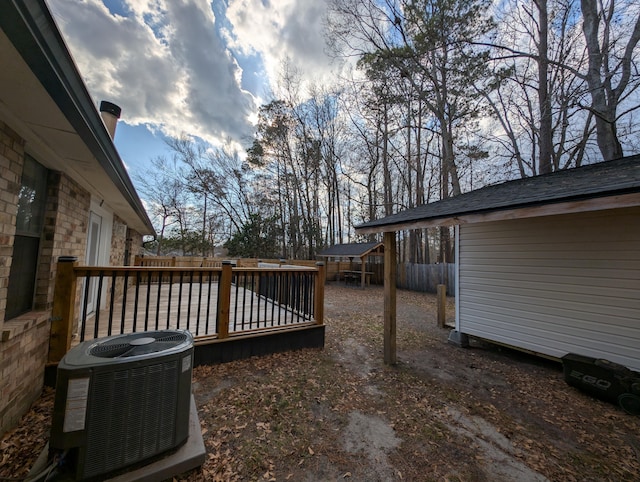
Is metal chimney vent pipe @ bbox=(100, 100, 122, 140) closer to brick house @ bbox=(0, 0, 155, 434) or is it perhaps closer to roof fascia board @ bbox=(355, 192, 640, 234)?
brick house @ bbox=(0, 0, 155, 434)

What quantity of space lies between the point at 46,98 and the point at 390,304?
4.17m

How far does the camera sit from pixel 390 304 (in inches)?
158

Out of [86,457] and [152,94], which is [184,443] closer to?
[86,457]

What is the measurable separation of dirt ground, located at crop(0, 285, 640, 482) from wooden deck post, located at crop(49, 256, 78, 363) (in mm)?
440

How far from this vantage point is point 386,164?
53.8 ft

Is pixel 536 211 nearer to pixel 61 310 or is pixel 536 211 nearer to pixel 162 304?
pixel 61 310

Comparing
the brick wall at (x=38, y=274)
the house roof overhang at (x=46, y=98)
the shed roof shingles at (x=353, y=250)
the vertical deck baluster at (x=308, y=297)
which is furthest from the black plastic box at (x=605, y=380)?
the shed roof shingles at (x=353, y=250)

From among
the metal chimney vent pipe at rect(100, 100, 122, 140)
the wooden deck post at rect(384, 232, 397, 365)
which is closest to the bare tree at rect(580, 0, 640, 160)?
the wooden deck post at rect(384, 232, 397, 365)

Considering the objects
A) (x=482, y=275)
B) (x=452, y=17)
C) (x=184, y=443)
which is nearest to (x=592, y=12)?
(x=452, y=17)

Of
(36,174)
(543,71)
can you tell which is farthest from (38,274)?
(543,71)

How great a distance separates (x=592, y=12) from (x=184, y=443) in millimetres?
11813

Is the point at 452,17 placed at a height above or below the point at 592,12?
above

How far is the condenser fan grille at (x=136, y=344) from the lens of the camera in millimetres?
1596

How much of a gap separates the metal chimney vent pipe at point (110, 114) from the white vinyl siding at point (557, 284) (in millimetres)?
7139
